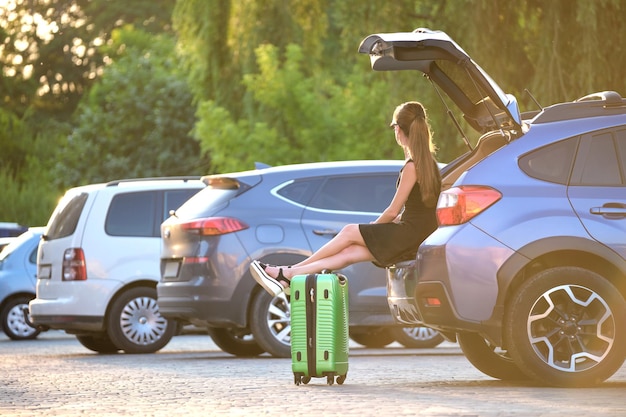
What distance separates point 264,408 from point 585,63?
12.0m

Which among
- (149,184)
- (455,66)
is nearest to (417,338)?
(149,184)

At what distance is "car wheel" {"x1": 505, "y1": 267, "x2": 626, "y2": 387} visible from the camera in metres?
10.2

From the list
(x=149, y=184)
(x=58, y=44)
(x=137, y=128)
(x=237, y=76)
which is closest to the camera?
(x=149, y=184)

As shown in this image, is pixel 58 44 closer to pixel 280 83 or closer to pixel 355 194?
pixel 280 83

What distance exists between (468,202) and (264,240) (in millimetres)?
4751

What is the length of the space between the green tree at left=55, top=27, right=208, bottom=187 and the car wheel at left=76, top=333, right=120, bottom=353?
2979 cm

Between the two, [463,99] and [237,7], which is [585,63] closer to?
[463,99]

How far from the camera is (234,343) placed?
641 inches

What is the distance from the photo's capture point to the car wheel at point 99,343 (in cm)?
1767

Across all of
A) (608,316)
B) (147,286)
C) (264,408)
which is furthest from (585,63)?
(264,408)

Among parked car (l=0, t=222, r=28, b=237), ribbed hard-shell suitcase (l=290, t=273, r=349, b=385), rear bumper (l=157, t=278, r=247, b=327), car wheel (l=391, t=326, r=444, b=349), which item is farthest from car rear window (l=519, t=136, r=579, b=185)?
parked car (l=0, t=222, r=28, b=237)

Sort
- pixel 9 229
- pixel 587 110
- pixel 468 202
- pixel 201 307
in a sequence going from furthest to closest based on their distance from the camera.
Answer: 1. pixel 9 229
2. pixel 201 307
3. pixel 587 110
4. pixel 468 202

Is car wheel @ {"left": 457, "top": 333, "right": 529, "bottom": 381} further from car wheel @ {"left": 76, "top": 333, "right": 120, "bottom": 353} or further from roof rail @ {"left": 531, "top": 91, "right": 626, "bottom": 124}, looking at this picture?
car wheel @ {"left": 76, "top": 333, "right": 120, "bottom": 353}

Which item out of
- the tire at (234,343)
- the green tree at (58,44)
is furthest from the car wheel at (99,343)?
the green tree at (58,44)
